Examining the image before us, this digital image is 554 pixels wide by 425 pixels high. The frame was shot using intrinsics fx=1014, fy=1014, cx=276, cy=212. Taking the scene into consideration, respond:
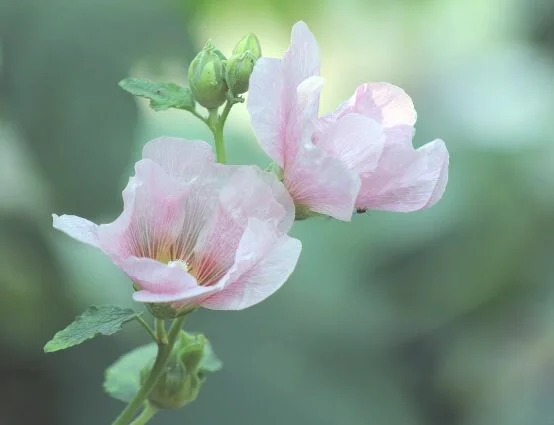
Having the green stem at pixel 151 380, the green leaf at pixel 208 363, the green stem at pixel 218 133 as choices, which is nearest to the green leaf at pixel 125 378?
the green leaf at pixel 208 363

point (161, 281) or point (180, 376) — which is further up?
point (161, 281)

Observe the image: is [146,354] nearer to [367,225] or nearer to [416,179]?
[416,179]

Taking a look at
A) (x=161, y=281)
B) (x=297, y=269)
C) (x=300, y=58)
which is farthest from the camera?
(x=297, y=269)

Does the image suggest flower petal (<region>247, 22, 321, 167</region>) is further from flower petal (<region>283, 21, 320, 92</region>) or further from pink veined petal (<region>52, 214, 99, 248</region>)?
pink veined petal (<region>52, 214, 99, 248</region>)

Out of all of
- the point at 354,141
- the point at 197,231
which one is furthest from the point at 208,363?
the point at 354,141

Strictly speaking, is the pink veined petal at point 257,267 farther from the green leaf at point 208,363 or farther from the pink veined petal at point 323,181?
the green leaf at point 208,363

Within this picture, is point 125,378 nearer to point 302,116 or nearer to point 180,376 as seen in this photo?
point 180,376
